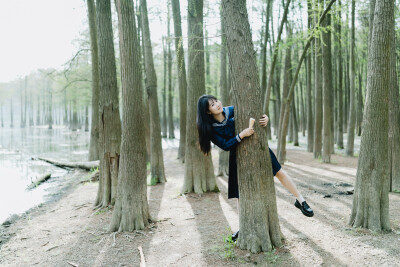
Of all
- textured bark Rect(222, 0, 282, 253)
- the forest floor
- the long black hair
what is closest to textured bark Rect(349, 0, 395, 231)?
the forest floor

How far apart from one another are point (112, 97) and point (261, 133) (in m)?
4.08

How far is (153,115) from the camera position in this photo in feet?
33.3

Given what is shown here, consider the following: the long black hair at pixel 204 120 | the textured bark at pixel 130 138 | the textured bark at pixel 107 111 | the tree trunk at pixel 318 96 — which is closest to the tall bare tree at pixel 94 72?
→ the textured bark at pixel 107 111

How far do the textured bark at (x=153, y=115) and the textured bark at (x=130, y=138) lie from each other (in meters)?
3.94

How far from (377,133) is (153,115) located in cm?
714

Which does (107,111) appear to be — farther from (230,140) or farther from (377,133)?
(377,133)

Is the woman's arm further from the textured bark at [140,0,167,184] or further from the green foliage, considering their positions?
the textured bark at [140,0,167,184]

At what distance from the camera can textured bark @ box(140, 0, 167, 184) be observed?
9.38 meters

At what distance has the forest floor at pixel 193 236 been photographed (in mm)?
3775

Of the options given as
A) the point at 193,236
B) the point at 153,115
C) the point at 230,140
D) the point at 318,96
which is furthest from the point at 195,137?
the point at 318,96

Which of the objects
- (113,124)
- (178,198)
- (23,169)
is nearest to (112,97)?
(113,124)

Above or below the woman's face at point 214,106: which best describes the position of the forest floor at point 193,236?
below

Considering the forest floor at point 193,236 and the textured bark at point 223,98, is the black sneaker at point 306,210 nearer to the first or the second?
the forest floor at point 193,236

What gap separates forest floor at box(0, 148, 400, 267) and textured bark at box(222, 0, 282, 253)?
1.32ft
